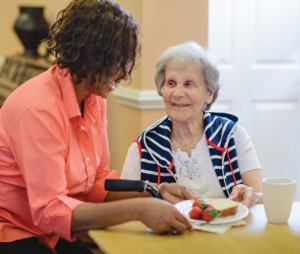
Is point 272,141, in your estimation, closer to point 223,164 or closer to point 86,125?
point 223,164

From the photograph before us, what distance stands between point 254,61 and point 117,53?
220 cm

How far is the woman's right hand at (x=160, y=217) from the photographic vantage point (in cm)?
140

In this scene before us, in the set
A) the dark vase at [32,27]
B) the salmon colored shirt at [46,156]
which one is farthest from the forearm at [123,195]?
the dark vase at [32,27]

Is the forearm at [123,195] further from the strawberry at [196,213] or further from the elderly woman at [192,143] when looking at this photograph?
the strawberry at [196,213]

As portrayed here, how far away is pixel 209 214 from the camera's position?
1.50m

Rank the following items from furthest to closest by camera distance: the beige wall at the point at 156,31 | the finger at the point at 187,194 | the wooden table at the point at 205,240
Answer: the beige wall at the point at 156,31, the finger at the point at 187,194, the wooden table at the point at 205,240

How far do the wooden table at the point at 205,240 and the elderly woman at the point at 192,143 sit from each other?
1.67 feet

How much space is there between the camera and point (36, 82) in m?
1.62

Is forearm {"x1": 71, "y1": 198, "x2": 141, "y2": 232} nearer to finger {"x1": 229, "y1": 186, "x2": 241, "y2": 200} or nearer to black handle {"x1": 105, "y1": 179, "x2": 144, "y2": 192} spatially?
black handle {"x1": 105, "y1": 179, "x2": 144, "y2": 192}

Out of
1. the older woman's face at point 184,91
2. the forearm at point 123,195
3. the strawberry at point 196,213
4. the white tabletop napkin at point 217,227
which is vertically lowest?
the forearm at point 123,195

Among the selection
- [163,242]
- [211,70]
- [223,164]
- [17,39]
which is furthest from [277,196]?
[17,39]

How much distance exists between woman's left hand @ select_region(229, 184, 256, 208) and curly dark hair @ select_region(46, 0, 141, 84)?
0.55m

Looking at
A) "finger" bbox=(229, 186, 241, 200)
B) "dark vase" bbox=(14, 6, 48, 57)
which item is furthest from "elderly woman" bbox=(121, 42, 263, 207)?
"dark vase" bbox=(14, 6, 48, 57)

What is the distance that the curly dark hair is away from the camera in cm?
156
